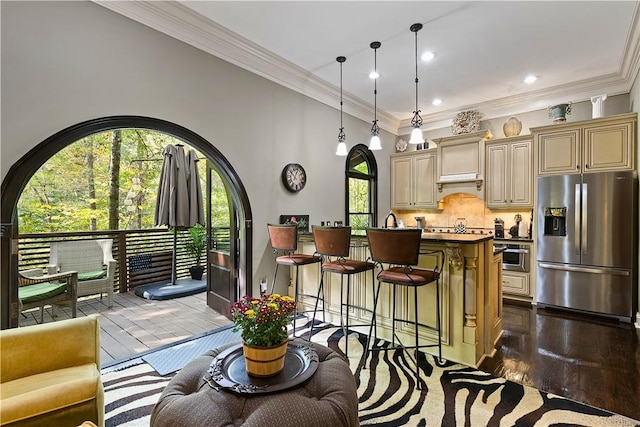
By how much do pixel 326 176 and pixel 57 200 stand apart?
5096mm

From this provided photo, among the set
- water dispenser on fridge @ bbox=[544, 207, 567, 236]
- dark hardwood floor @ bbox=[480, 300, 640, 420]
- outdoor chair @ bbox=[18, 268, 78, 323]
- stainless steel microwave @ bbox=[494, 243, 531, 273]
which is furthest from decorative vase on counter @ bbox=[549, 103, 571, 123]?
outdoor chair @ bbox=[18, 268, 78, 323]

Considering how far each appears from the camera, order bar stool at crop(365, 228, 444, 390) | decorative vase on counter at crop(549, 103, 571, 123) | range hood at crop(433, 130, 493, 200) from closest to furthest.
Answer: bar stool at crop(365, 228, 444, 390), decorative vase on counter at crop(549, 103, 571, 123), range hood at crop(433, 130, 493, 200)

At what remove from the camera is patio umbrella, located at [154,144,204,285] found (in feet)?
15.6

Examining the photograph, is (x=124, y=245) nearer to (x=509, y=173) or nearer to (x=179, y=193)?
(x=179, y=193)

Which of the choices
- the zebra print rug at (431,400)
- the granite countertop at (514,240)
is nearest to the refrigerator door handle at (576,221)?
the granite countertop at (514,240)

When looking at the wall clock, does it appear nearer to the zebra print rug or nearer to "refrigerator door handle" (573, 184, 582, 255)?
the zebra print rug

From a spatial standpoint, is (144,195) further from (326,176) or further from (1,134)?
(1,134)

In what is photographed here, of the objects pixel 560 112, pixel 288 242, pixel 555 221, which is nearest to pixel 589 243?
pixel 555 221

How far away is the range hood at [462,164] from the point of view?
5.15m

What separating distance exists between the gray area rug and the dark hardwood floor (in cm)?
249

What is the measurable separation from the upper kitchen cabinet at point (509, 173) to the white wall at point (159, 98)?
2.57 metres

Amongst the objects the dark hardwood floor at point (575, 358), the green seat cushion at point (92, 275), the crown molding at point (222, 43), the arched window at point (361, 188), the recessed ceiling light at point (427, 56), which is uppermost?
the recessed ceiling light at point (427, 56)

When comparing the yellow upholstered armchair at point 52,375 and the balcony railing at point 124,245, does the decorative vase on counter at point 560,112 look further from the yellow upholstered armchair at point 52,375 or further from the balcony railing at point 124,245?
the yellow upholstered armchair at point 52,375

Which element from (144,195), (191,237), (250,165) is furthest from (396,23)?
(144,195)
